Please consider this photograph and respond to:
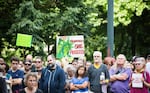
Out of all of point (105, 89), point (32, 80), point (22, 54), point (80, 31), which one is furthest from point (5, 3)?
point (32, 80)

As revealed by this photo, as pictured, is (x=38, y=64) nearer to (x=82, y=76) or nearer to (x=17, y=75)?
(x=17, y=75)

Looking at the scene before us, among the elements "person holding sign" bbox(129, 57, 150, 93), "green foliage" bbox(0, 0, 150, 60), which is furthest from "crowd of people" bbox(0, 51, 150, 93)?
"green foliage" bbox(0, 0, 150, 60)

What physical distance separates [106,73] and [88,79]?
0.49 meters

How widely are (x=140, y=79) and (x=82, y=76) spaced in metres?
1.49

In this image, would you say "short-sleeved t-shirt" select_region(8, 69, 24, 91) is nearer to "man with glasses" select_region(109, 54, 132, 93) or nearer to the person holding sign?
"man with glasses" select_region(109, 54, 132, 93)

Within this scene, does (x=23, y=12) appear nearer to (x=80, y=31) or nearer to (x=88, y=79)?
(x=80, y=31)

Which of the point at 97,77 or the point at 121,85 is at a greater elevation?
the point at 97,77

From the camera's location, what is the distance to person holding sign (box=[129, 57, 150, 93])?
11688 millimetres

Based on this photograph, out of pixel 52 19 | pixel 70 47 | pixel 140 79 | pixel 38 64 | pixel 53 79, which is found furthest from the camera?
pixel 52 19

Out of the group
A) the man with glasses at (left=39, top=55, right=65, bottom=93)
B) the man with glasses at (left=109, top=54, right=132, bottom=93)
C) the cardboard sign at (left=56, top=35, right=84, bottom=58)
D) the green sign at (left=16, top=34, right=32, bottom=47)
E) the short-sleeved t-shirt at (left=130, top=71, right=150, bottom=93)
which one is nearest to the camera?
the short-sleeved t-shirt at (left=130, top=71, right=150, bottom=93)

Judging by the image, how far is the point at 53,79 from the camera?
40.4 feet

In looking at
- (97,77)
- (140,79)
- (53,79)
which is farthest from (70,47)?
(140,79)

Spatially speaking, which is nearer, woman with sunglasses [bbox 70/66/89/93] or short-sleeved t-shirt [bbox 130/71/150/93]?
short-sleeved t-shirt [bbox 130/71/150/93]

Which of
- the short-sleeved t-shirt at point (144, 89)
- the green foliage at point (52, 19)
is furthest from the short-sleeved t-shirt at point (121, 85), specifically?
the green foliage at point (52, 19)
